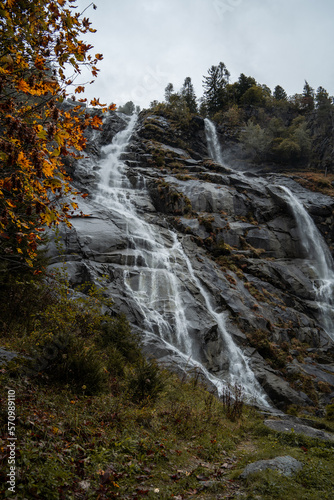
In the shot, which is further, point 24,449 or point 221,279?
point 221,279

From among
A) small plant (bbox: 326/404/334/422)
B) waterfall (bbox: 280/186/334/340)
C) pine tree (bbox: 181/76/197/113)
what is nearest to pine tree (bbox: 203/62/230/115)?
pine tree (bbox: 181/76/197/113)

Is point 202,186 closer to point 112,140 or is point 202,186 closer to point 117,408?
point 112,140

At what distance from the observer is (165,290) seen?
15328 millimetres

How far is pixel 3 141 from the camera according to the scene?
2.88 meters

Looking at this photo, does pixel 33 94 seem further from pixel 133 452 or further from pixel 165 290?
pixel 165 290

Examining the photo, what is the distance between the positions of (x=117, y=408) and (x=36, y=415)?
5.50 ft

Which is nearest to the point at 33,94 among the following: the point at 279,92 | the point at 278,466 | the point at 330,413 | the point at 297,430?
the point at 278,466

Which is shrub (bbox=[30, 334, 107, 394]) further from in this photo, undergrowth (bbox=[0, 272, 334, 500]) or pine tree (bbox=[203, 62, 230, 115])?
pine tree (bbox=[203, 62, 230, 115])

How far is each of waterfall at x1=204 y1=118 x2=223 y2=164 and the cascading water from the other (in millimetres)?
21952

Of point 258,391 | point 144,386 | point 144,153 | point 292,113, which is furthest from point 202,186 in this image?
point 292,113

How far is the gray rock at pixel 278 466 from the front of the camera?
459 cm

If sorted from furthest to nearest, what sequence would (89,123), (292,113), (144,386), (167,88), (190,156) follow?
(167,88)
(292,113)
(190,156)
(144,386)
(89,123)

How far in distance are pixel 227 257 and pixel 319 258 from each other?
911cm

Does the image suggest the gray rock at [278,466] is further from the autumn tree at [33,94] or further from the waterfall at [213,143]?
the waterfall at [213,143]
